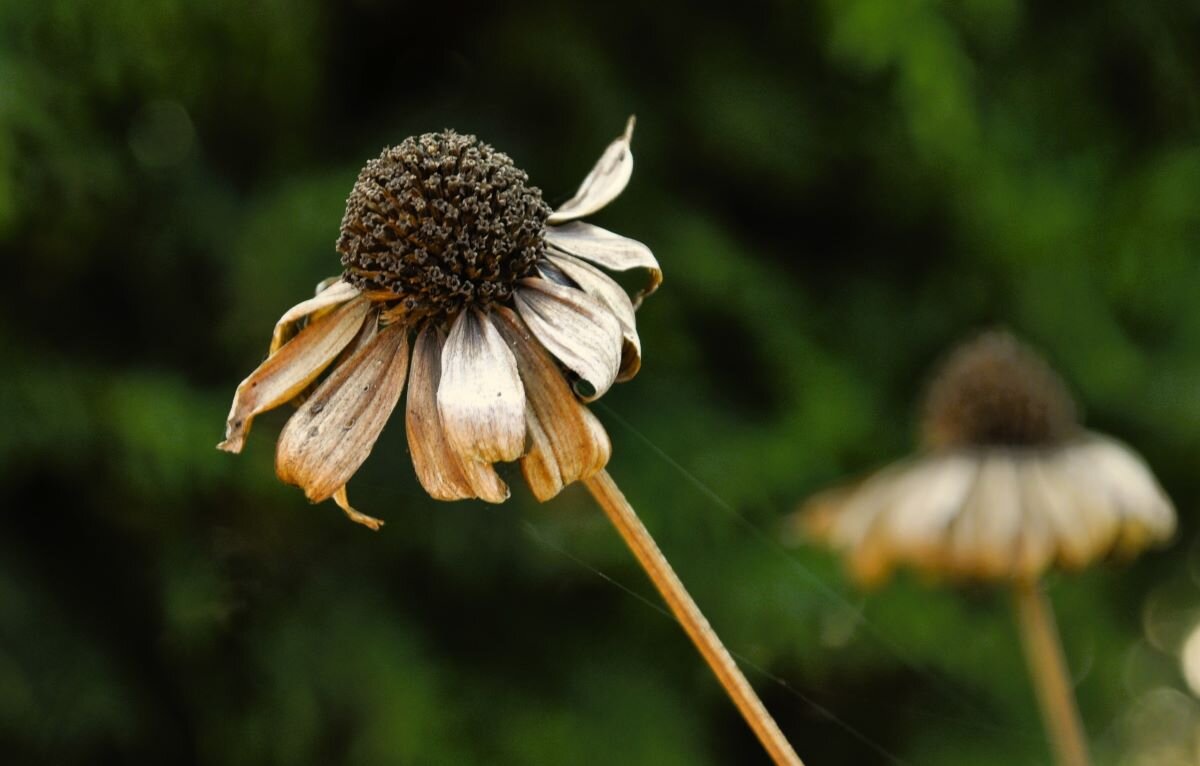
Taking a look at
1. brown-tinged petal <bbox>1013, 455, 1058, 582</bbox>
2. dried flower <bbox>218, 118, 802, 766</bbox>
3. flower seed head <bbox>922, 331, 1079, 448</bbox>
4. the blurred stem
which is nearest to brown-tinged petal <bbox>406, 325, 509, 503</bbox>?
dried flower <bbox>218, 118, 802, 766</bbox>

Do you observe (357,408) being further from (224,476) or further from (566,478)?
(224,476)

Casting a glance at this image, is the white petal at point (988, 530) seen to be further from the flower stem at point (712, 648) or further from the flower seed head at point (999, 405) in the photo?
the flower stem at point (712, 648)

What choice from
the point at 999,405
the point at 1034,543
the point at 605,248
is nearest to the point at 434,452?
the point at 605,248

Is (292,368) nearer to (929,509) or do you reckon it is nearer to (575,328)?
(575,328)

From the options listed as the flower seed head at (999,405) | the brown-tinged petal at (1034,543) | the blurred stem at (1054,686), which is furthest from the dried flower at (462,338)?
the flower seed head at (999,405)

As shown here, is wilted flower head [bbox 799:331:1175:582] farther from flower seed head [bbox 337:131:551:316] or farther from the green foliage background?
flower seed head [bbox 337:131:551:316]

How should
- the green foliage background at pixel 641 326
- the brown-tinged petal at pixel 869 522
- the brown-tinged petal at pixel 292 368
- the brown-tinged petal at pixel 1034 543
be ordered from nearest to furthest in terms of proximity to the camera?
the brown-tinged petal at pixel 292 368
the brown-tinged petal at pixel 1034 543
the brown-tinged petal at pixel 869 522
the green foliage background at pixel 641 326

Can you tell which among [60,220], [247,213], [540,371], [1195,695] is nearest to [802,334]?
[247,213]
